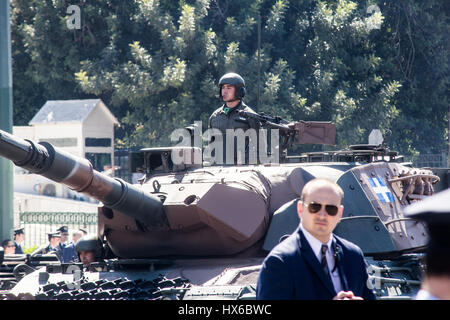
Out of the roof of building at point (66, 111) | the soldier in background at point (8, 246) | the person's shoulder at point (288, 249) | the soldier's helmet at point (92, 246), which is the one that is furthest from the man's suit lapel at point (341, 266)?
the roof of building at point (66, 111)

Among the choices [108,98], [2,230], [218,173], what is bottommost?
[2,230]

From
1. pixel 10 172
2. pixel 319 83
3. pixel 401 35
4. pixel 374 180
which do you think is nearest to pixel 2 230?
pixel 10 172

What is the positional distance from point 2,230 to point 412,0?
14.8 metres

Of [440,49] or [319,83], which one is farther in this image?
[440,49]

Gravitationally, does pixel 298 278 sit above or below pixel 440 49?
below

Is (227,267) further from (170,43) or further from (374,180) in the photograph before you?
(170,43)

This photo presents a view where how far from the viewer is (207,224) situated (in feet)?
26.6

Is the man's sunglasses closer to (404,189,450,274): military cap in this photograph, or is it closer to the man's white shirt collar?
the man's white shirt collar

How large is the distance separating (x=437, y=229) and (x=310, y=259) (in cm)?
183

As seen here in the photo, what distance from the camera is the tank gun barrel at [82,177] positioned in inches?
269

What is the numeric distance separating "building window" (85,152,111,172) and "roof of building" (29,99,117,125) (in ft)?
4.96

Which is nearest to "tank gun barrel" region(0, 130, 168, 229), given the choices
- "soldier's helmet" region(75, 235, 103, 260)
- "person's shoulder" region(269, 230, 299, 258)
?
"soldier's helmet" region(75, 235, 103, 260)

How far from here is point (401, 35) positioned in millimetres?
25188

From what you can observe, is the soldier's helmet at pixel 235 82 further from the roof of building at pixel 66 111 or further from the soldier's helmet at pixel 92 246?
the roof of building at pixel 66 111
